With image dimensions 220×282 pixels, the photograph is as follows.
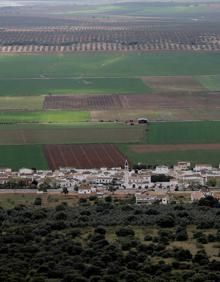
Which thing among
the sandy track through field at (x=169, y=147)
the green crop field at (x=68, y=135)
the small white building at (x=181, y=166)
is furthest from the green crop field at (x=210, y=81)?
the small white building at (x=181, y=166)

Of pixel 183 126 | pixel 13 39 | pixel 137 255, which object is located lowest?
pixel 137 255

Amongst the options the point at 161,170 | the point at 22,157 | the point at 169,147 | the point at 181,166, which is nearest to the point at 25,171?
the point at 22,157

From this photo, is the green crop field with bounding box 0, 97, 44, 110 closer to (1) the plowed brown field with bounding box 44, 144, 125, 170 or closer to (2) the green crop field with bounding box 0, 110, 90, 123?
(2) the green crop field with bounding box 0, 110, 90, 123

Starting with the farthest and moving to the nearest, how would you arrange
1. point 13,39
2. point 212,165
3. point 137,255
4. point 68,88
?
point 13,39 → point 68,88 → point 212,165 → point 137,255

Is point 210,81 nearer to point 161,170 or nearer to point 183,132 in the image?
point 183,132

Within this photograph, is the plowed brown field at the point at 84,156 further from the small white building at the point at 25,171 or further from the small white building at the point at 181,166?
the small white building at the point at 181,166

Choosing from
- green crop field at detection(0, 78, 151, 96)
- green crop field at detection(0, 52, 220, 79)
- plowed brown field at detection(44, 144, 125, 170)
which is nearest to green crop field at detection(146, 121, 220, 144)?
plowed brown field at detection(44, 144, 125, 170)

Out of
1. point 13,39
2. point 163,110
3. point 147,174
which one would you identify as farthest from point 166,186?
point 13,39

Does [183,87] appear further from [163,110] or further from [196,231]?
[196,231]
